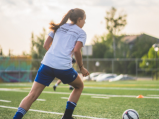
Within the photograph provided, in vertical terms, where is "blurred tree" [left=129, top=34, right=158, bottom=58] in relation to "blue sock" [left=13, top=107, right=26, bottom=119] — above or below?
below

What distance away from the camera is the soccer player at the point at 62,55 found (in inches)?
133

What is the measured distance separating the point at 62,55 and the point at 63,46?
0.43 ft

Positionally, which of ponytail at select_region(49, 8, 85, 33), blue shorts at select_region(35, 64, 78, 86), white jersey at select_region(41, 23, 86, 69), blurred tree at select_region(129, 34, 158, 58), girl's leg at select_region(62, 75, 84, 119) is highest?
ponytail at select_region(49, 8, 85, 33)

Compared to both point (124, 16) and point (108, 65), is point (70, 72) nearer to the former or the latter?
point (108, 65)

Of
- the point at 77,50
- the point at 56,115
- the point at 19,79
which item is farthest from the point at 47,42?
the point at 19,79

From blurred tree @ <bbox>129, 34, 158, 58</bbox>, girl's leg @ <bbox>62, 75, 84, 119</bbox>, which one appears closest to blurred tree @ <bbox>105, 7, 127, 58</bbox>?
blurred tree @ <bbox>129, 34, 158, 58</bbox>

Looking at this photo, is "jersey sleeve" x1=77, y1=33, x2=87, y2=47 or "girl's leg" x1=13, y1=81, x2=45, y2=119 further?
"jersey sleeve" x1=77, y1=33, x2=87, y2=47

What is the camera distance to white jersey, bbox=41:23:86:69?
3389 millimetres

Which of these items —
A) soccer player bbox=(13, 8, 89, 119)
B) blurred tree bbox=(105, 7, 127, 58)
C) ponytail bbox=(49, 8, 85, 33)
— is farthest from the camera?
blurred tree bbox=(105, 7, 127, 58)

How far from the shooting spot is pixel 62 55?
3.41 m

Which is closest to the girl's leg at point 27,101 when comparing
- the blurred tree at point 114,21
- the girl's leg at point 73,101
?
the girl's leg at point 73,101

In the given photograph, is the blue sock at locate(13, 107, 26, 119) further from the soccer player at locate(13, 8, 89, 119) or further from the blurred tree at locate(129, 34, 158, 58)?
the blurred tree at locate(129, 34, 158, 58)

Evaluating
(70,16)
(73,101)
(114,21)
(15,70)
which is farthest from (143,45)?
(70,16)

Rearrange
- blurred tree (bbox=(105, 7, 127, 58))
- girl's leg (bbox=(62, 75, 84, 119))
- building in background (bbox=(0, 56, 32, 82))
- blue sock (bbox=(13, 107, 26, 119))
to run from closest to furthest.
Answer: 1. blue sock (bbox=(13, 107, 26, 119))
2. girl's leg (bbox=(62, 75, 84, 119))
3. building in background (bbox=(0, 56, 32, 82))
4. blurred tree (bbox=(105, 7, 127, 58))
